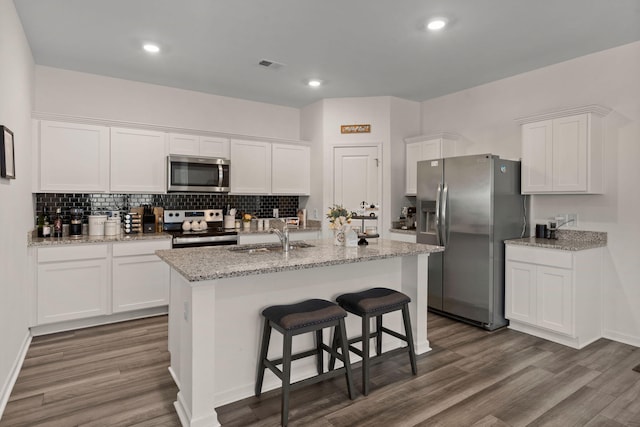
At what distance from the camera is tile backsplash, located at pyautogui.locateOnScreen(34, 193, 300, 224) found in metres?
4.11

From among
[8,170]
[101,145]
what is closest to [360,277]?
[8,170]

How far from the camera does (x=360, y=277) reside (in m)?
3.05

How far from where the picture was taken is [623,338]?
352 centimetres

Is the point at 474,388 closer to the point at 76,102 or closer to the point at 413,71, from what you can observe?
the point at 413,71

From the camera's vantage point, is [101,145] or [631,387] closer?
[631,387]

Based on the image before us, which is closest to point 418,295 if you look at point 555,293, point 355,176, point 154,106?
point 555,293

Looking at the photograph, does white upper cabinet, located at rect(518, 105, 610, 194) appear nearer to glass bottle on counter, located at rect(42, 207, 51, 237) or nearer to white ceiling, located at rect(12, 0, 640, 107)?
white ceiling, located at rect(12, 0, 640, 107)

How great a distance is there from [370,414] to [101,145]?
12.4 ft

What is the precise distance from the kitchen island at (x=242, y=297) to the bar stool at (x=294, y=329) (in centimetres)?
13

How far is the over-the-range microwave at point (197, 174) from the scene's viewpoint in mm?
4422

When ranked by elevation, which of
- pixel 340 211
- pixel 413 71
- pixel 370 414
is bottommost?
pixel 370 414

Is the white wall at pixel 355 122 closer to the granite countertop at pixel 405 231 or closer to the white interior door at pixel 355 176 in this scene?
the white interior door at pixel 355 176

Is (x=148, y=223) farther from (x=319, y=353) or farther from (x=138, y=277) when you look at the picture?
(x=319, y=353)

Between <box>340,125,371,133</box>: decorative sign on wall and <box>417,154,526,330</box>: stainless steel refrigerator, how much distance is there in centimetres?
120
